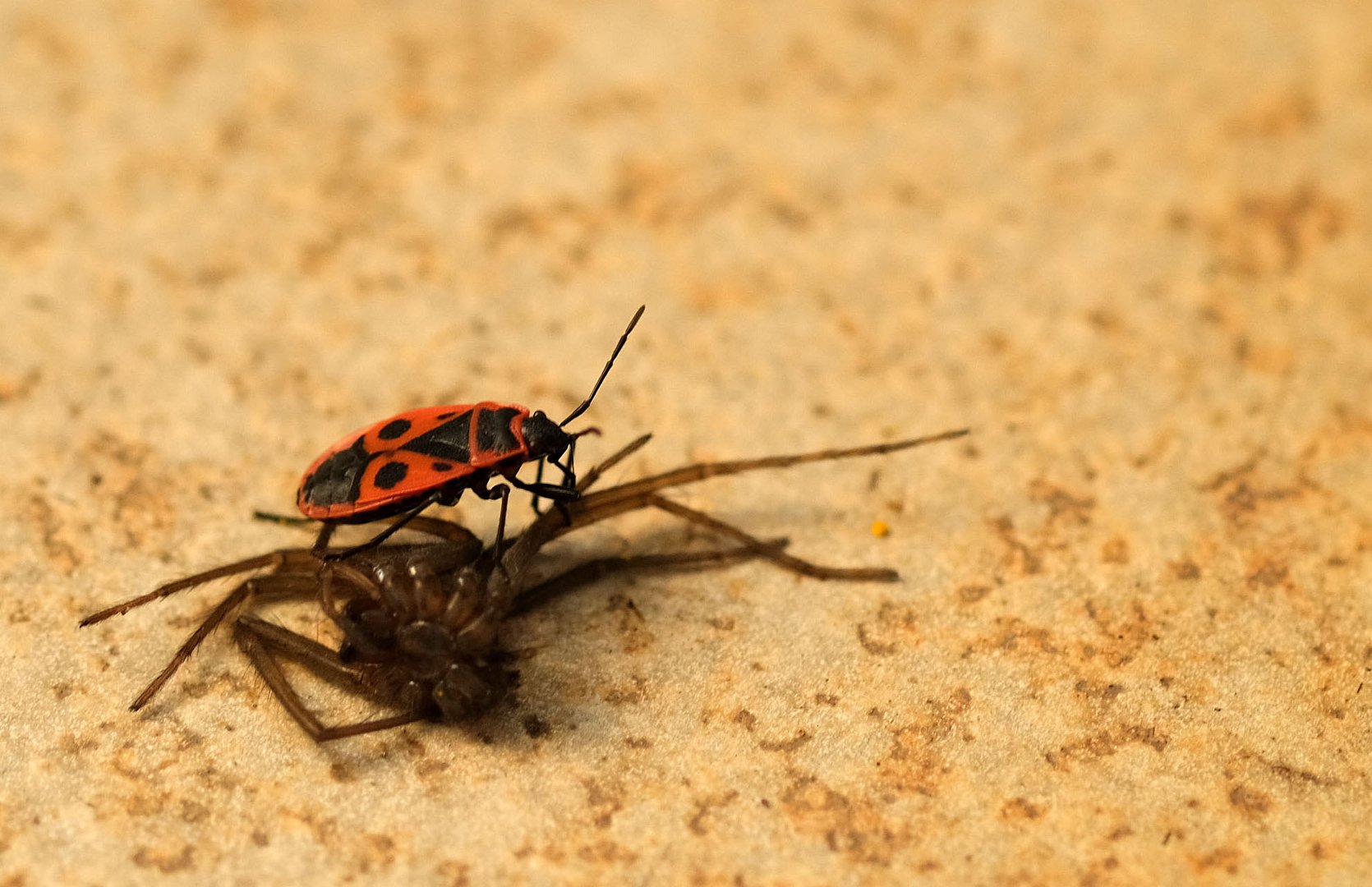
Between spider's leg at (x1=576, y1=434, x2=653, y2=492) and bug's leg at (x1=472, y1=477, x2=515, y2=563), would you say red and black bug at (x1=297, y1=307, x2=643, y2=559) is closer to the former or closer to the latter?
bug's leg at (x1=472, y1=477, x2=515, y2=563)

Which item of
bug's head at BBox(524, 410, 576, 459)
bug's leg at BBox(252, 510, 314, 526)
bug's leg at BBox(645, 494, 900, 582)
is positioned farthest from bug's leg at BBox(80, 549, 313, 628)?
bug's leg at BBox(645, 494, 900, 582)

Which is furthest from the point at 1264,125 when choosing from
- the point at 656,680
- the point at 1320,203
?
the point at 656,680

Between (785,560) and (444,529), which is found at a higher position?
(444,529)

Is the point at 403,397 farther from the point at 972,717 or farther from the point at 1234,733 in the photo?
the point at 1234,733

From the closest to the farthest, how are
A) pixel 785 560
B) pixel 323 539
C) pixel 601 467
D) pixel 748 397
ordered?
pixel 323 539 → pixel 601 467 → pixel 785 560 → pixel 748 397

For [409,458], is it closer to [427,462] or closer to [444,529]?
[427,462]

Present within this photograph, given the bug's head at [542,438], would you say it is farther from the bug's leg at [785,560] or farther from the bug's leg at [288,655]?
the bug's leg at [288,655]

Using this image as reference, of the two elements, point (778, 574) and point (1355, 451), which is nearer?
point (778, 574)

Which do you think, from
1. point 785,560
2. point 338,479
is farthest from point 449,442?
point 785,560
